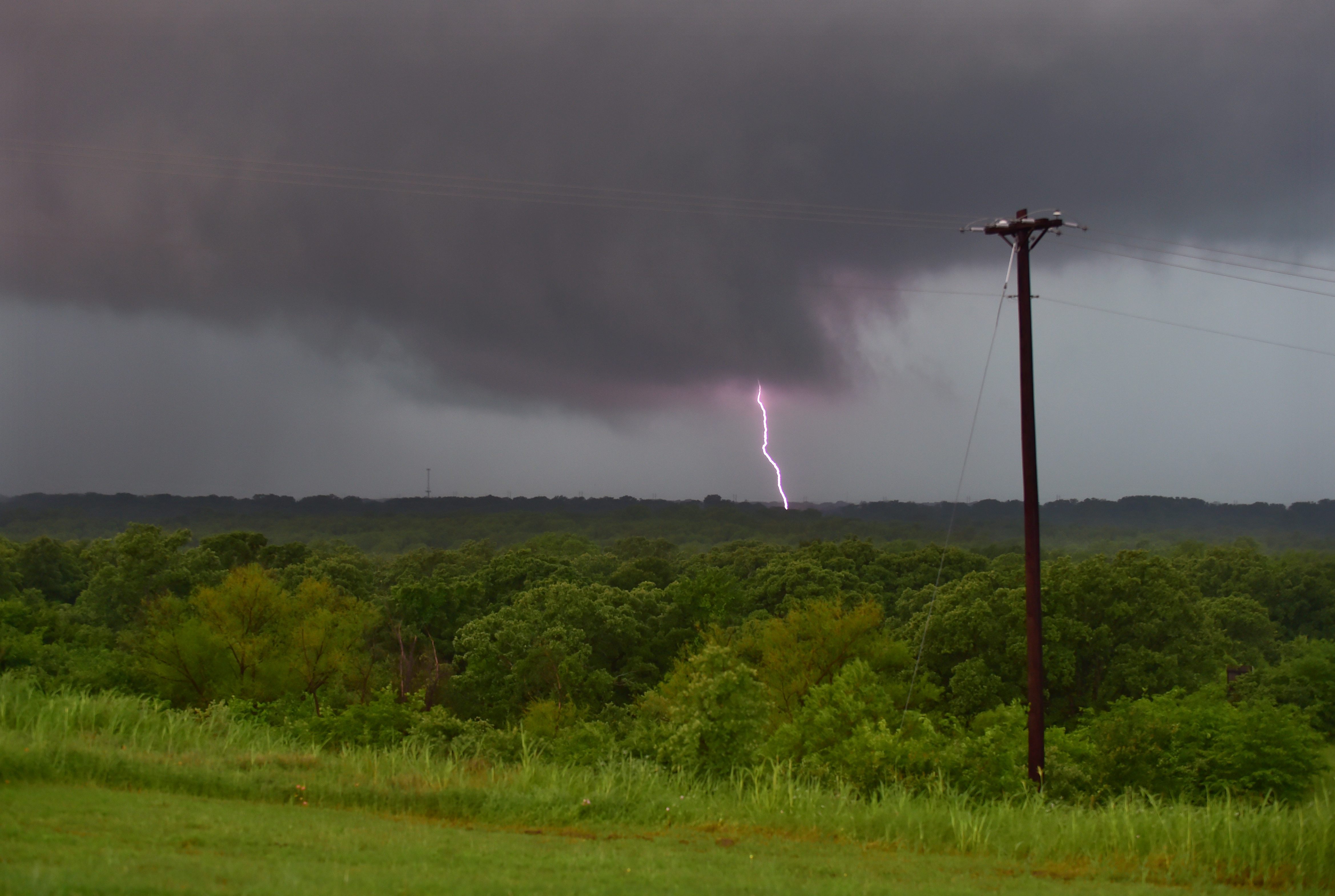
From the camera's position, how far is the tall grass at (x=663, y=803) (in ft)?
30.3

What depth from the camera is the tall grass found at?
30.3 feet

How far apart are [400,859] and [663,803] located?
3883 mm

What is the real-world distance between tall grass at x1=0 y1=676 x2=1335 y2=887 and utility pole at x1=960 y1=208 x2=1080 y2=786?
16.4 feet

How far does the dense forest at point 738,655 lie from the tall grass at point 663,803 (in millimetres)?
2648

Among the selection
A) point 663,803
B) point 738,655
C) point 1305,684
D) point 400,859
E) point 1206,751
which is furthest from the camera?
point 1305,684

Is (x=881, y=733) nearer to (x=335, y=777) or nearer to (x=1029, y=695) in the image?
(x=1029, y=695)

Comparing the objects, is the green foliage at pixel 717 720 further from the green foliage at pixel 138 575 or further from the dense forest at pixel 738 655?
the green foliage at pixel 138 575

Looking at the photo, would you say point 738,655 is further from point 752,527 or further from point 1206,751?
point 752,527

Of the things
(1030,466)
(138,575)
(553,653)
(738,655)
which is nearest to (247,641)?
(553,653)

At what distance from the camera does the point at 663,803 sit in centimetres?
1074

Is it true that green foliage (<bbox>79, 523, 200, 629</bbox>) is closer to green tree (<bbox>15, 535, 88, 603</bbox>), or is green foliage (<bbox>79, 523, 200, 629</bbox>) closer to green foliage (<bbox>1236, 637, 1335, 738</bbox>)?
green tree (<bbox>15, 535, 88, 603</bbox>)

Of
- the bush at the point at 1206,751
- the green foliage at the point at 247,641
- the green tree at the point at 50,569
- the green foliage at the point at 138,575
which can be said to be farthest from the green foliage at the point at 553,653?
the green tree at the point at 50,569

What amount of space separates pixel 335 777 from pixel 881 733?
8444 millimetres

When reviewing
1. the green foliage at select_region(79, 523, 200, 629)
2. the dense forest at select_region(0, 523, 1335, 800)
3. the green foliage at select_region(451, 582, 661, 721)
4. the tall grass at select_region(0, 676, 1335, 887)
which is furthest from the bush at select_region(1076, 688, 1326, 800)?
the green foliage at select_region(79, 523, 200, 629)
